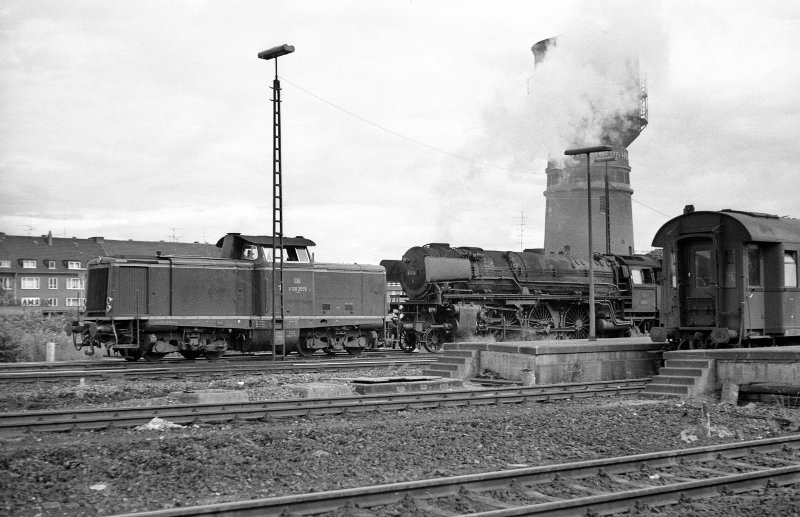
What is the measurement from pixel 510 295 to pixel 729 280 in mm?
11360

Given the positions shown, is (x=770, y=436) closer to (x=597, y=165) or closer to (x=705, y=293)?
(x=705, y=293)

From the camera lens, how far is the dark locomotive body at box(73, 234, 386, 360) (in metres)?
20.5

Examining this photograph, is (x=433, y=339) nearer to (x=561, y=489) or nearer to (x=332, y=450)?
(x=332, y=450)

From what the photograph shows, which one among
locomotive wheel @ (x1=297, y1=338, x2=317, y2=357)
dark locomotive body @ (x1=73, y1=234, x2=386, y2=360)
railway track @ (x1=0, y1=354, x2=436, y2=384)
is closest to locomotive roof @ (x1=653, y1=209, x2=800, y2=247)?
railway track @ (x1=0, y1=354, x2=436, y2=384)

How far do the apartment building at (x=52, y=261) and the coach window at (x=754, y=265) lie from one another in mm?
53149

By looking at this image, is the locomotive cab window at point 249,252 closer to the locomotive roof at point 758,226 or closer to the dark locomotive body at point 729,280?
the locomotive roof at point 758,226

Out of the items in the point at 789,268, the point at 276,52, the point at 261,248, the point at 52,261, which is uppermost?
the point at 276,52

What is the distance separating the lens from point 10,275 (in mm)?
66875

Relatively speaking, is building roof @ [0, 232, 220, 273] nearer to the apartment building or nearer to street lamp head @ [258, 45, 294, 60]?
the apartment building

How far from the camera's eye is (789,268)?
1723 cm

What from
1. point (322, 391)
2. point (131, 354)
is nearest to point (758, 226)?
point (322, 391)

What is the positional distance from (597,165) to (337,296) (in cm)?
3625

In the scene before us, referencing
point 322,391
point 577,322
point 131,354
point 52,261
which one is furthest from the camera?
point 52,261

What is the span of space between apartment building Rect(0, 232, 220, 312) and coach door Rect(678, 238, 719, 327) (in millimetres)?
51777
